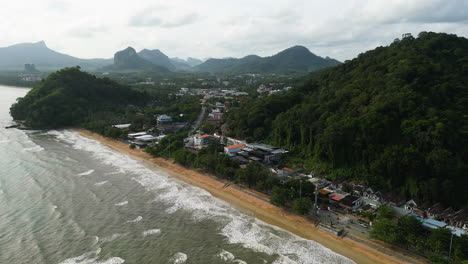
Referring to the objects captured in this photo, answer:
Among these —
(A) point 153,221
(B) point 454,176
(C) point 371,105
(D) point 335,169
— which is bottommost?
(A) point 153,221

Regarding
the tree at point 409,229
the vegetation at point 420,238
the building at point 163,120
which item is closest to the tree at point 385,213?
the vegetation at point 420,238

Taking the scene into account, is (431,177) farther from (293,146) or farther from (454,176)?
(293,146)

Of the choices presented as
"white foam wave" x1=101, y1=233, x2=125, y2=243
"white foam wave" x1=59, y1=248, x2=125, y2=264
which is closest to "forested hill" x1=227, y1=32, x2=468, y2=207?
"white foam wave" x1=101, y1=233, x2=125, y2=243

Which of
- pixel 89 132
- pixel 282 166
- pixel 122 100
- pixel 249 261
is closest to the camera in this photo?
pixel 249 261

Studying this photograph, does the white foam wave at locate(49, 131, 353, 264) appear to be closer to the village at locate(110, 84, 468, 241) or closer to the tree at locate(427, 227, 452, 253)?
the village at locate(110, 84, 468, 241)

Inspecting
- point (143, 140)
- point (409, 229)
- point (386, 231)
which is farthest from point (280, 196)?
point (143, 140)

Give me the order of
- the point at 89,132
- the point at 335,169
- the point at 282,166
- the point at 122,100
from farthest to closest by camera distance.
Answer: the point at 122,100 < the point at 89,132 < the point at 282,166 < the point at 335,169

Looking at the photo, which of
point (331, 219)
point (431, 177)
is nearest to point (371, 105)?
point (431, 177)
